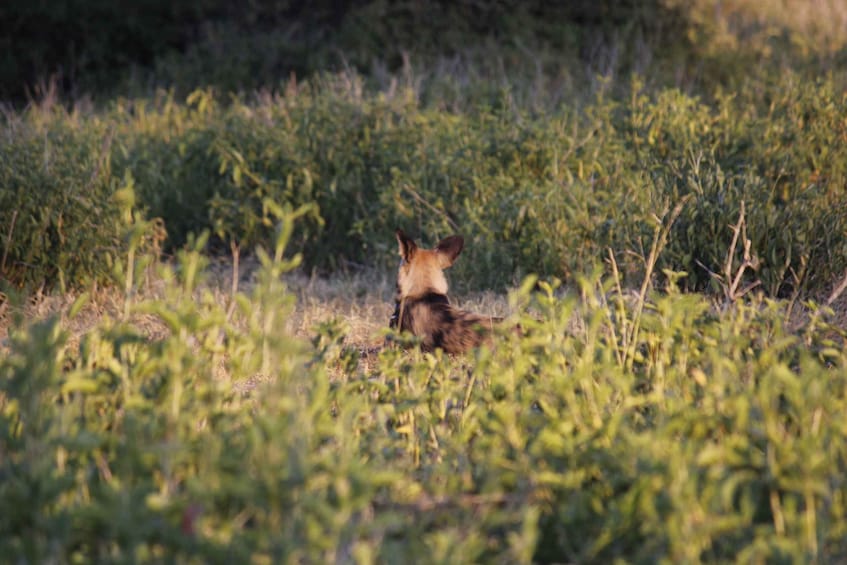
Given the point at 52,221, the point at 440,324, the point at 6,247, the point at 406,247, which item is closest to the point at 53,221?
the point at 52,221

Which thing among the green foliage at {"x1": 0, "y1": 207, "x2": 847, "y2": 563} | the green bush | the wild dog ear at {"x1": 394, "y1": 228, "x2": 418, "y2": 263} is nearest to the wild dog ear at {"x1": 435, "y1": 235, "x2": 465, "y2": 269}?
the wild dog ear at {"x1": 394, "y1": 228, "x2": 418, "y2": 263}

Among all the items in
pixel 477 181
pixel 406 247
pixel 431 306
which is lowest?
pixel 431 306

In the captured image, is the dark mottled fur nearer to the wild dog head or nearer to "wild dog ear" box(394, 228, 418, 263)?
the wild dog head

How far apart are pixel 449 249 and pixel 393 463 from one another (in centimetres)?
235

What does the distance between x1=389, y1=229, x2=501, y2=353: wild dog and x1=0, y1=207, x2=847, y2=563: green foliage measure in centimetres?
150

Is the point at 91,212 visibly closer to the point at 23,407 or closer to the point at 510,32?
the point at 23,407

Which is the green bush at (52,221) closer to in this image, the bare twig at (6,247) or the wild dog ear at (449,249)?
the bare twig at (6,247)

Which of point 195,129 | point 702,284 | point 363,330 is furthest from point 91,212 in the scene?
point 702,284

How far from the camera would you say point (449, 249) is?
20.0ft

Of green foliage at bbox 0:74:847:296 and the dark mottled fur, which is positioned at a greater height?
green foliage at bbox 0:74:847:296

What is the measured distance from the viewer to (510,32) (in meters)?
15.7

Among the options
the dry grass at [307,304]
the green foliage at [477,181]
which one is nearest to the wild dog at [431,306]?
the dry grass at [307,304]

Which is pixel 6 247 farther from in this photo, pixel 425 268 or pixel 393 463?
pixel 393 463

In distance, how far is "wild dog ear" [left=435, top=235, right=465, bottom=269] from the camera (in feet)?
19.9
